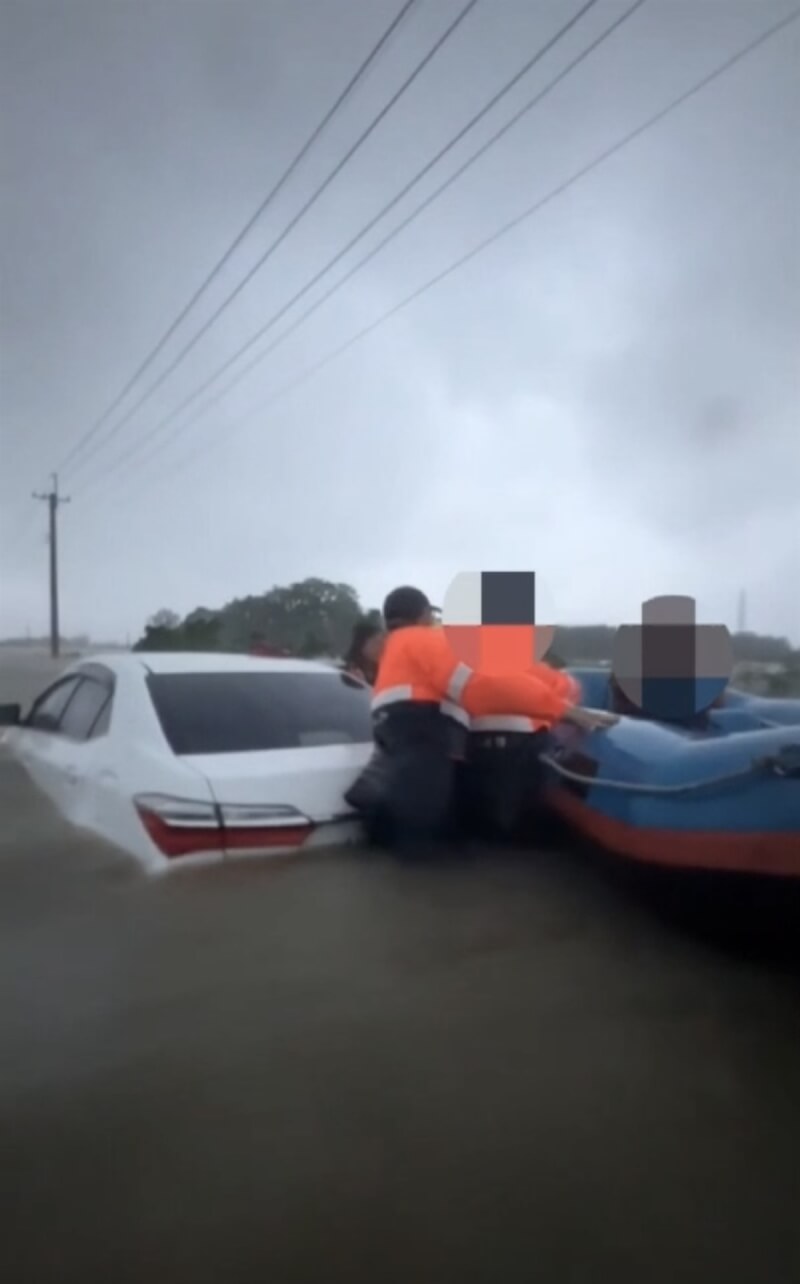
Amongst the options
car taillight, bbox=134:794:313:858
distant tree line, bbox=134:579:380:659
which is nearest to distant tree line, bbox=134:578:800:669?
distant tree line, bbox=134:579:380:659

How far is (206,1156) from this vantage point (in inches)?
84.7

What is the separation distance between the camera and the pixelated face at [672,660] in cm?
381

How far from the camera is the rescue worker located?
371 cm

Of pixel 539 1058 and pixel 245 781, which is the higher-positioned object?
pixel 245 781

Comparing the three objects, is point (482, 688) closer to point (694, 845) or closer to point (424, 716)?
point (424, 716)

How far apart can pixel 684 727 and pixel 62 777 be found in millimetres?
2606

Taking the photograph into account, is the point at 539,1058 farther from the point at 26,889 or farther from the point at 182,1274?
the point at 26,889

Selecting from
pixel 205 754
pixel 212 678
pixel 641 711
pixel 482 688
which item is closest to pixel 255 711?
pixel 212 678

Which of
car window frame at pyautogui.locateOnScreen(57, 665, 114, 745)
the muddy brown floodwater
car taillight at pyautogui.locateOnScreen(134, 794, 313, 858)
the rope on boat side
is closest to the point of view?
the muddy brown floodwater

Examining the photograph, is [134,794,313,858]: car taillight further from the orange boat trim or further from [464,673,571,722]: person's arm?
the orange boat trim

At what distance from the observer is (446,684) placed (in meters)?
3.74

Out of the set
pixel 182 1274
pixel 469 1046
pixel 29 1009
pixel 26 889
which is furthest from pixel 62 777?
pixel 182 1274

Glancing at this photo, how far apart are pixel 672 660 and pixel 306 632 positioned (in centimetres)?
345

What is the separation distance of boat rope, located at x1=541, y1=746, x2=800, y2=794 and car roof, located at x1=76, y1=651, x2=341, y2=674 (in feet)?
4.26
